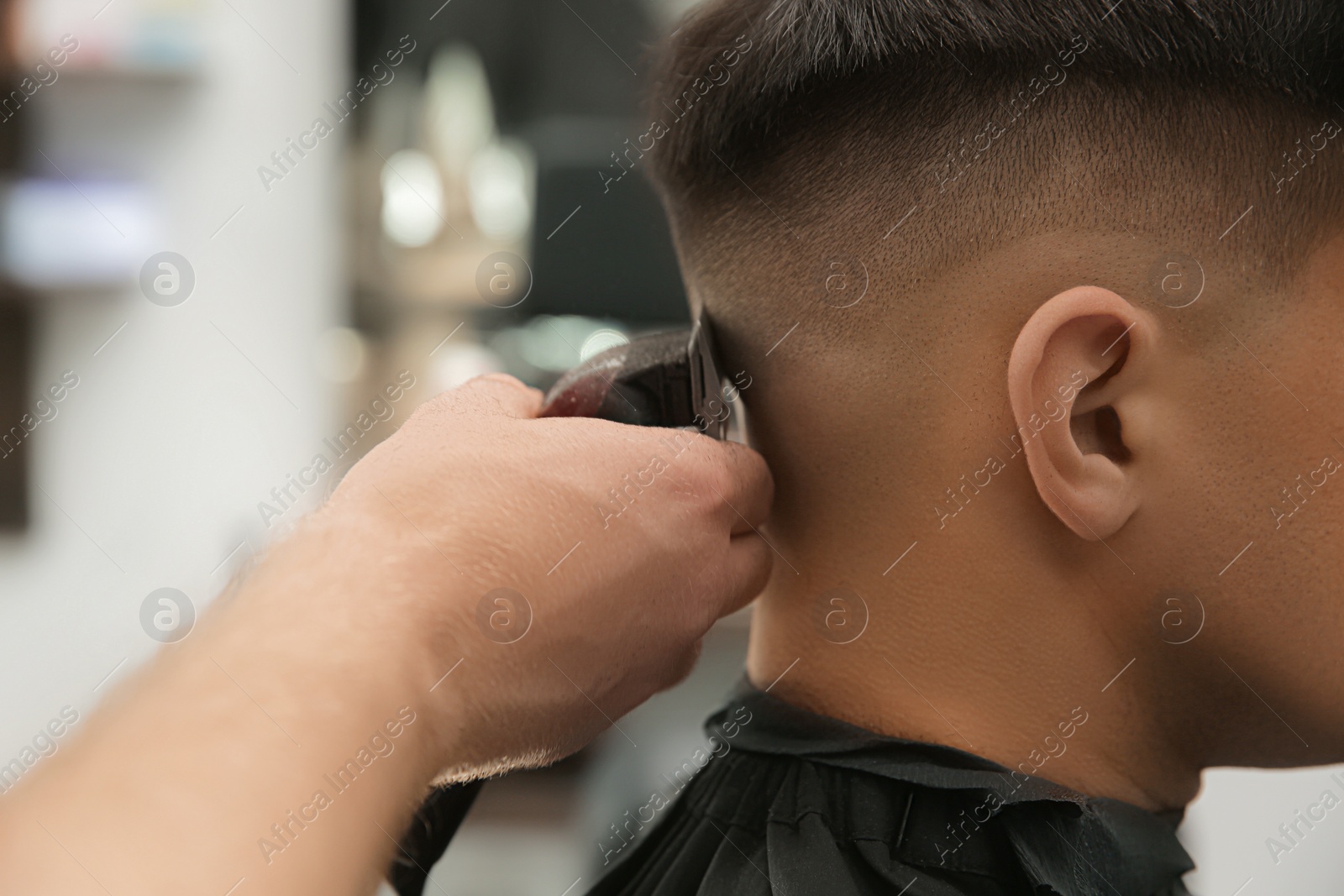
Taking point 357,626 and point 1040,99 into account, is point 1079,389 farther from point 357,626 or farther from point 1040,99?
point 357,626

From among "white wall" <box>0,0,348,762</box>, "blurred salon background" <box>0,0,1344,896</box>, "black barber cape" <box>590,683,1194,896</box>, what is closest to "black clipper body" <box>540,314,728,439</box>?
"black barber cape" <box>590,683,1194,896</box>

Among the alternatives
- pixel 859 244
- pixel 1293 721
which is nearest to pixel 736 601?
pixel 859 244

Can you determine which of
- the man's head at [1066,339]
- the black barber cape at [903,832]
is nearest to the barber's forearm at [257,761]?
the black barber cape at [903,832]

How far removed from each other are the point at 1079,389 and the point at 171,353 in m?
2.52

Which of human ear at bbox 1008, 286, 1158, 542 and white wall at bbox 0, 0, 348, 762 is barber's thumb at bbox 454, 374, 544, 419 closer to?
human ear at bbox 1008, 286, 1158, 542

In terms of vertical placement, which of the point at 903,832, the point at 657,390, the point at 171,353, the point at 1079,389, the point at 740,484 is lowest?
the point at 903,832

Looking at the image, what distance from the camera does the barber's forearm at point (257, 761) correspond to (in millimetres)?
538

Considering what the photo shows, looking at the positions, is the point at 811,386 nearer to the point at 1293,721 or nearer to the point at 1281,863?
the point at 1293,721

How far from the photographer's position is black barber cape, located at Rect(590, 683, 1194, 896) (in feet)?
2.52

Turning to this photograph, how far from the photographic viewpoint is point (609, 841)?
7.14ft

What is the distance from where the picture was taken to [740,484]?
84 cm

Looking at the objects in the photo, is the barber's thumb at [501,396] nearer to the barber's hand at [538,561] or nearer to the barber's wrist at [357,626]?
the barber's hand at [538,561]

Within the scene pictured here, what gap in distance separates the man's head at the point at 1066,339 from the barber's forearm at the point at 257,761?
0.41m

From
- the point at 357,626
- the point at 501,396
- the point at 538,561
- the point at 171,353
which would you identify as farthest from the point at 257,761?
the point at 171,353
